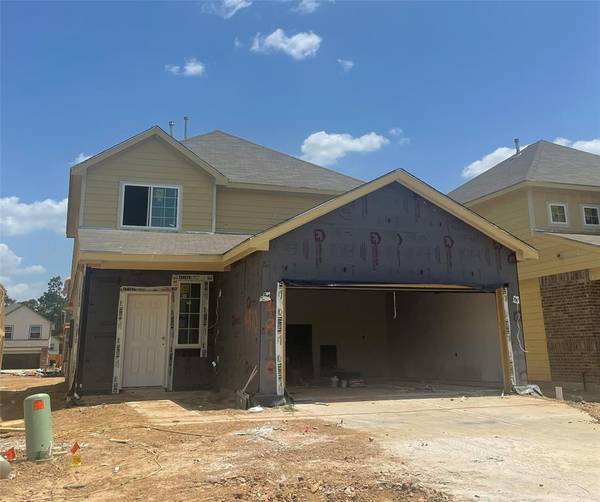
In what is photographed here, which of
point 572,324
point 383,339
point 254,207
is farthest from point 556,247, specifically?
point 254,207

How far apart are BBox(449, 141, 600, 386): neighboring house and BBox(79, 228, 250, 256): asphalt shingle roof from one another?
28.7 ft

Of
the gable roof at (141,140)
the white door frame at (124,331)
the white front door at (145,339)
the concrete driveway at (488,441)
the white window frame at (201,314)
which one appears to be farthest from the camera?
the gable roof at (141,140)

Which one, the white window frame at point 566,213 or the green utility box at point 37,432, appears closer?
the green utility box at point 37,432

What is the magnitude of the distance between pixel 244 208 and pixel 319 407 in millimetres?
7067

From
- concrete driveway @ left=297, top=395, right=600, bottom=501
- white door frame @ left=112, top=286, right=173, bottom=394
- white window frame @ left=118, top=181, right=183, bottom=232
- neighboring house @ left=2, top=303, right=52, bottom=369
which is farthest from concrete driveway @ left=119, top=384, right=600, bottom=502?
neighboring house @ left=2, top=303, right=52, bottom=369

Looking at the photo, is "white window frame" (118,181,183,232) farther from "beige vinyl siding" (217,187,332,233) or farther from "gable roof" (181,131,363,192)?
"gable roof" (181,131,363,192)

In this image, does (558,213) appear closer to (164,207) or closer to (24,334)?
(164,207)

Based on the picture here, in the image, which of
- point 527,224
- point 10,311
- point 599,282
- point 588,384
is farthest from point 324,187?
point 10,311

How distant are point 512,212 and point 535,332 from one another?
13.1 feet

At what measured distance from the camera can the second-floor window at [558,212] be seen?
1591 cm

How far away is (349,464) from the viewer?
492cm

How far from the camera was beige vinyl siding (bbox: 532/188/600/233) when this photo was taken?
51.7ft

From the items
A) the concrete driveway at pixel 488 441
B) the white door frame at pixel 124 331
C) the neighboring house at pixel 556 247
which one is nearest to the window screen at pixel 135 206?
the white door frame at pixel 124 331

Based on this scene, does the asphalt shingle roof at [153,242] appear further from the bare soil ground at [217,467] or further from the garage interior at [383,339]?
the bare soil ground at [217,467]
